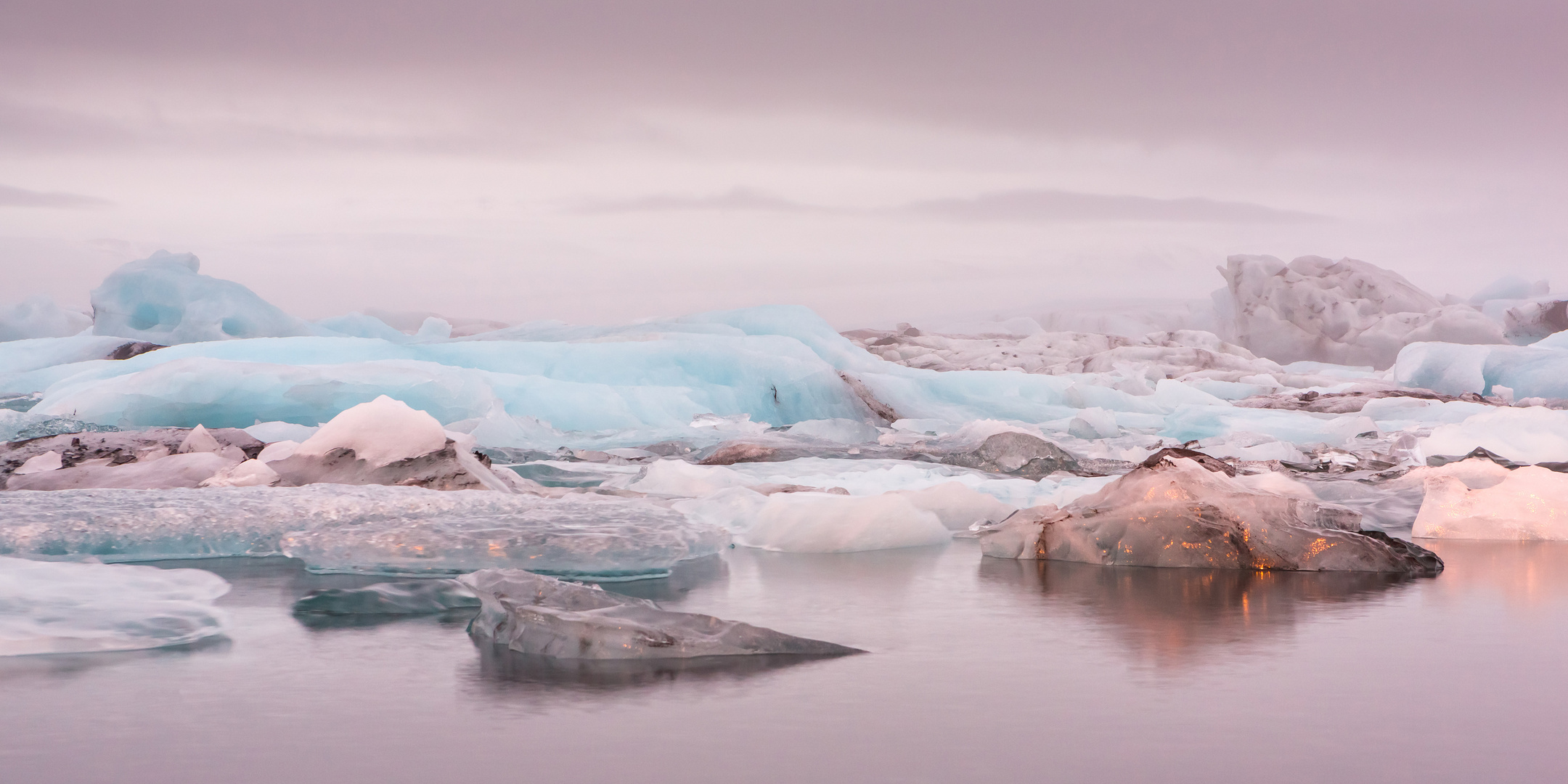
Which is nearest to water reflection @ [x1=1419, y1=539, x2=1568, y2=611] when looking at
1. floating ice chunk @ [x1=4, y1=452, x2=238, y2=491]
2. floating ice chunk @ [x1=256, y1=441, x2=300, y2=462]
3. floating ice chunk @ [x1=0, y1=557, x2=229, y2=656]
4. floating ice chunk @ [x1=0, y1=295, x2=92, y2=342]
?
floating ice chunk @ [x1=0, y1=557, x2=229, y2=656]

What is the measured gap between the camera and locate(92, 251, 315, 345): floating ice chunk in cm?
1636

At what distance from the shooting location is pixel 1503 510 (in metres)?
4.58

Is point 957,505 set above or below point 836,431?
below

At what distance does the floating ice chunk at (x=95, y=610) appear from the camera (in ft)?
7.20

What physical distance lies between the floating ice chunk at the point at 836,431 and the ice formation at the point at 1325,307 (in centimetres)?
1687

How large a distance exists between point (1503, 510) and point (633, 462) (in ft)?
18.9

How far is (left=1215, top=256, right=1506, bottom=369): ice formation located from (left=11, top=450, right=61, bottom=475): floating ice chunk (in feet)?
79.6

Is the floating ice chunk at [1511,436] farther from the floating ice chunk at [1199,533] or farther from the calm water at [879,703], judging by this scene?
the calm water at [879,703]

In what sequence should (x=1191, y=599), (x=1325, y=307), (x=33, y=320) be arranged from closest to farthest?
(x=1191, y=599) → (x=33, y=320) → (x=1325, y=307)

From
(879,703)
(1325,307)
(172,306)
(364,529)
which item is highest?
(1325,307)

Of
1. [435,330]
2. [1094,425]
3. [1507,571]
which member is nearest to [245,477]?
[1507,571]

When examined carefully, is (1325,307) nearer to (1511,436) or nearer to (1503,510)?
(1511,436)

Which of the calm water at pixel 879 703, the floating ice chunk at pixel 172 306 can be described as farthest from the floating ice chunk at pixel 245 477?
the floating ice chunk at pixel 172 306

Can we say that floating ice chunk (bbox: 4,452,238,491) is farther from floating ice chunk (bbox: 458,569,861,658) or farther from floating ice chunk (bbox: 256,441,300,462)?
floating ice chunk (bbox: 458,569,861,658)
